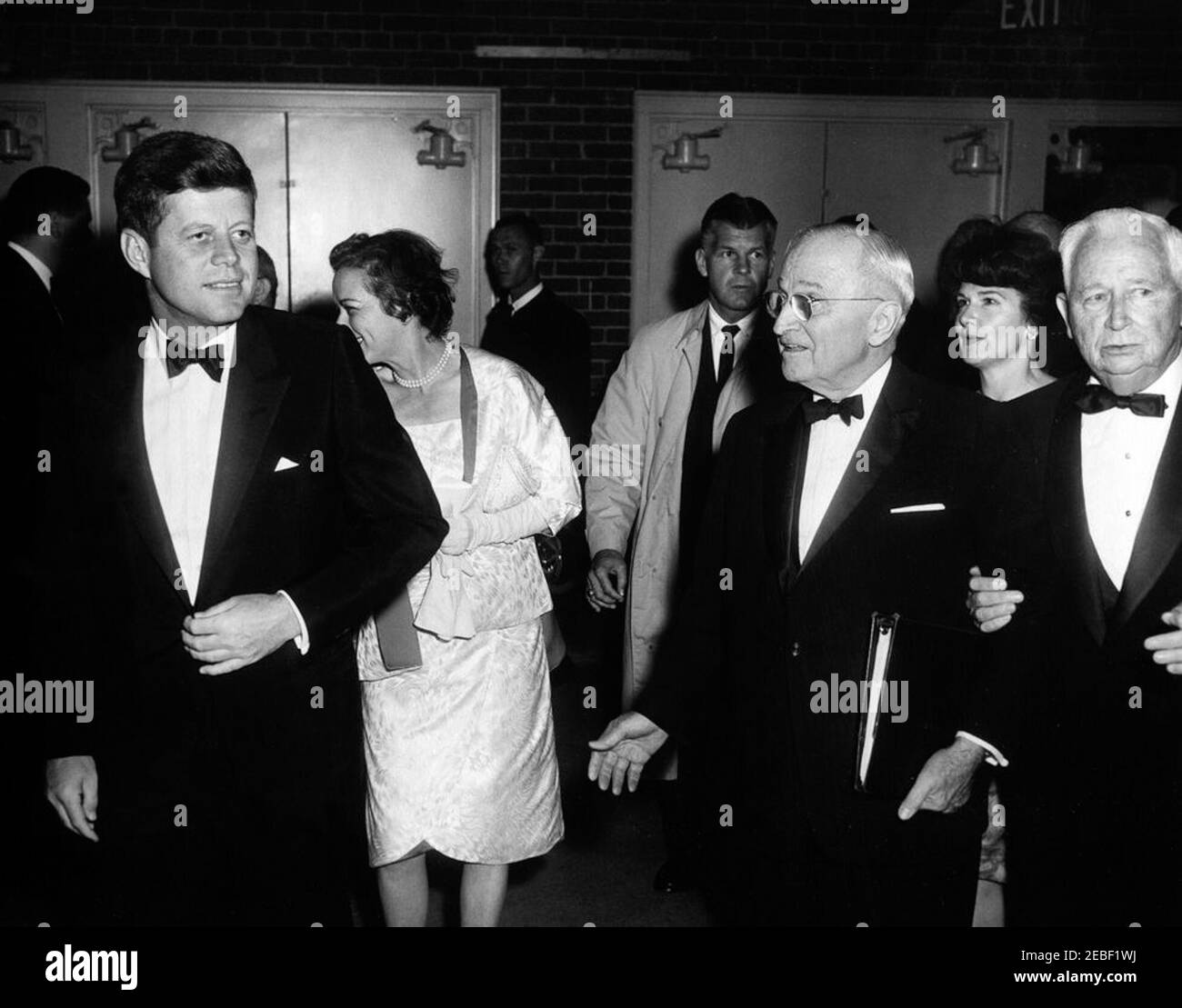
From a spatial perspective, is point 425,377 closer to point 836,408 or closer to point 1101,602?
point 836,408

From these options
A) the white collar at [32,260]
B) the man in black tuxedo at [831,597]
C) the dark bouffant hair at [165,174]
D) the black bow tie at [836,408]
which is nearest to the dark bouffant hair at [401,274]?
the dark bouffant hair at [165,174]

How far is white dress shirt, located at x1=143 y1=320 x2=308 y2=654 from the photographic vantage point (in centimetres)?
214

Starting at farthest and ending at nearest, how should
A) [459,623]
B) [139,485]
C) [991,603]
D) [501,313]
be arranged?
1. [501,313]
2. [459,623]
3. [991,603]
4. [139,485]

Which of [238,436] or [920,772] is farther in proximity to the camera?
[920,772]

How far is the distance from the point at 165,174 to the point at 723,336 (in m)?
2.20

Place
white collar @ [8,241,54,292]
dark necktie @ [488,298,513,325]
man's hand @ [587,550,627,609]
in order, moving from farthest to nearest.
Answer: dark necktie @ [488,298,513,325]
white collar @ [8,241,54,292]
man's hand @ [587,550,627,609]

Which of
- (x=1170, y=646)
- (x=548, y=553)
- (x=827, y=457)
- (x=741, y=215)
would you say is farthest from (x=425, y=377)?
(x=1170, y=646)

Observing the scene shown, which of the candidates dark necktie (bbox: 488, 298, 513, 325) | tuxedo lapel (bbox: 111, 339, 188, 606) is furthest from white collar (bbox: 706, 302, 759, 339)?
dark necktie (bbox: 488, 298, 513, 325)

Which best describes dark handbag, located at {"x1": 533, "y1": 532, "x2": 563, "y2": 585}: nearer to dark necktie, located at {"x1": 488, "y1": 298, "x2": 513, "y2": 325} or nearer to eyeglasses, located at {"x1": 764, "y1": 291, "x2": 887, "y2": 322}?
eyeglasses, located at {"x1": 764, "y1": 291, "x2": 887, "y2": 322}

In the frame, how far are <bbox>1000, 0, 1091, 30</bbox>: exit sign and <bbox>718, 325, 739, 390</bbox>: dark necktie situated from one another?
4.37 m

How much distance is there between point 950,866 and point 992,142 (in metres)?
6.13

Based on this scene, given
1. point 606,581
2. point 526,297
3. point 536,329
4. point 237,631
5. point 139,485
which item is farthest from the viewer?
point 526,297

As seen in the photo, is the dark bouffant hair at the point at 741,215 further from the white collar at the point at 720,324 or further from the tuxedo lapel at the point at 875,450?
the tuxedo lapel at the point at 875,450

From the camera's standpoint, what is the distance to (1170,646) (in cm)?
199
